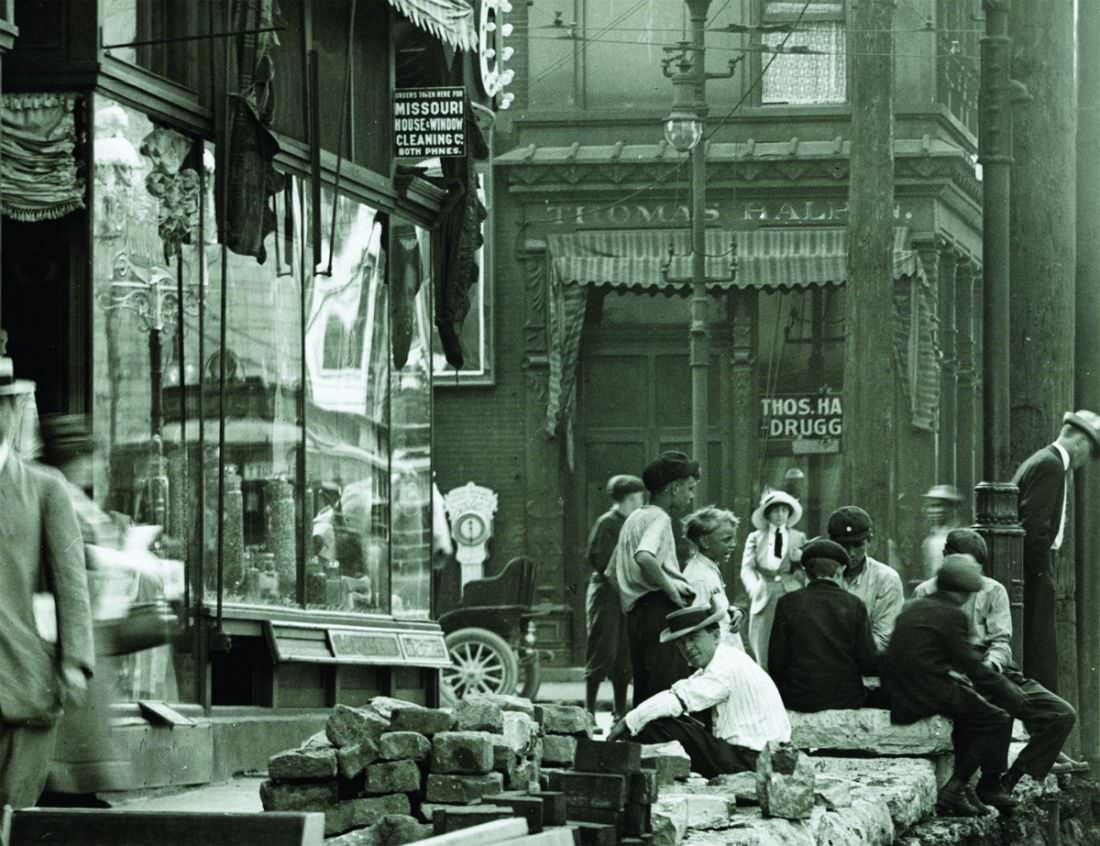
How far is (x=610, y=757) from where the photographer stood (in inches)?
327

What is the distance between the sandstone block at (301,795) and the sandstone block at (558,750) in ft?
4.87

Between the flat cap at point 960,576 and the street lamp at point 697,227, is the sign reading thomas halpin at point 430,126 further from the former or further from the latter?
the street lamp at point 697,227

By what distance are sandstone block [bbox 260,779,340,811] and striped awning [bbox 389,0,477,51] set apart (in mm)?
7825

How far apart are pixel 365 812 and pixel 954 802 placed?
4783 millimetres

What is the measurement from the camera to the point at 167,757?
42.1 ft

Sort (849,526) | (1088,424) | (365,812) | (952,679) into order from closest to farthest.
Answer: (365,812), (952,679), (849,526), (1088,424)

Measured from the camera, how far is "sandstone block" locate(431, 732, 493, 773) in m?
8.95

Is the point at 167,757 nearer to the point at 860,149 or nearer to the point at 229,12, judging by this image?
the point at 229,12

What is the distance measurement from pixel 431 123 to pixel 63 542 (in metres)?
9.69

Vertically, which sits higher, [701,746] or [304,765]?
[304,765]

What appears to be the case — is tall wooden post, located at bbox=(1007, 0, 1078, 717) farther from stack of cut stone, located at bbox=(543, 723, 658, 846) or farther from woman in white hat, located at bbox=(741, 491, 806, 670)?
stack of cut stone, located at bbox=(543, 723, 658, 846)

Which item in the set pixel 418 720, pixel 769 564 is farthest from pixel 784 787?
pixel 769 564

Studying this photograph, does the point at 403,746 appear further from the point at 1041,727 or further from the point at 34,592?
the point at 1041,727

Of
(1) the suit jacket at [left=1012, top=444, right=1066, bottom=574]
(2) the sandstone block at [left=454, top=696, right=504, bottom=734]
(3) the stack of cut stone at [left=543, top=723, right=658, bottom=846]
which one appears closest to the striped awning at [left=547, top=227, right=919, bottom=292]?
(1) the suit jacket at [left=1012, top=444, right=1066, bottom=574]
